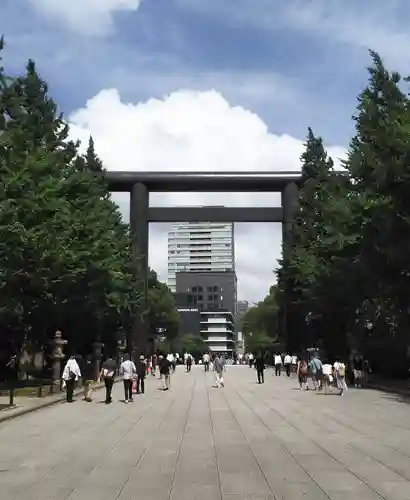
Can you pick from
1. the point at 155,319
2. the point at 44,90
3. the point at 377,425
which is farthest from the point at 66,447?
the point at 155,319

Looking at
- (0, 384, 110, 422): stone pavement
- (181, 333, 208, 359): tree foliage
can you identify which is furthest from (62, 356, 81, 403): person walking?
(181, 333, 208, 359): tree foliage

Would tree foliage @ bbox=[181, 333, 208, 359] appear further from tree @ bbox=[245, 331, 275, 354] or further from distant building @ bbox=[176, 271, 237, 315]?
distant building @ bbox=[176, 271, 237, 315]

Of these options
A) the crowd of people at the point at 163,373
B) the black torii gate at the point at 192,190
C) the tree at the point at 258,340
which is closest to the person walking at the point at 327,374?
the crowd of people at the point at 163,373

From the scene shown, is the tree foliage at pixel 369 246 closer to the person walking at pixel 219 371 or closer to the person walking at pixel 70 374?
the person walking at pixel 219 371

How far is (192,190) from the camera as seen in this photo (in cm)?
6775

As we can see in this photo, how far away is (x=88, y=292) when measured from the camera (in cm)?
3938

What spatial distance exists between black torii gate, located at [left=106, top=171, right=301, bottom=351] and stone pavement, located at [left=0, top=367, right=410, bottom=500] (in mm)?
43344

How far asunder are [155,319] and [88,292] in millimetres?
55024

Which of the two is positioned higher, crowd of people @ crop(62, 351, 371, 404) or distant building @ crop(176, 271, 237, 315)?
distant building @ crop(176, 271, 237, 315)

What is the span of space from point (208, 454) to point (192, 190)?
56.8 metres

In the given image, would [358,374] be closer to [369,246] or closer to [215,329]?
[369,246]

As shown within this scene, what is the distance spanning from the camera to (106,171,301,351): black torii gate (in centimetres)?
6431

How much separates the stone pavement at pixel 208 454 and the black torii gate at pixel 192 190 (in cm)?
4334

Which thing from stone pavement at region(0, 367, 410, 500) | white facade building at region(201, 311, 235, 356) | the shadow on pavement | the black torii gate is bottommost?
stone pavement at region(0, 367, 410, 500)
